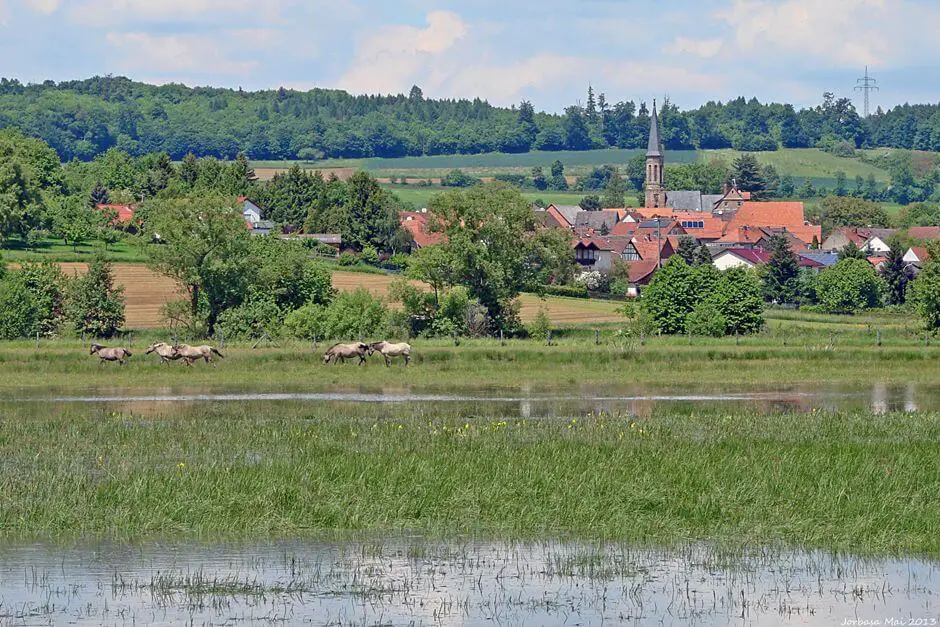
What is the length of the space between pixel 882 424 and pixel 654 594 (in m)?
16.3

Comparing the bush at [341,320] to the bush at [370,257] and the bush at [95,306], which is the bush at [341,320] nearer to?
the bush at [95,306]

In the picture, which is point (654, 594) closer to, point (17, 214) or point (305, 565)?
point (305, 565)

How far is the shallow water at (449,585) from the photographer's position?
62.1 feet

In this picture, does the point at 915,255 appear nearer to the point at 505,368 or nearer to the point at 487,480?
the point at 505,368

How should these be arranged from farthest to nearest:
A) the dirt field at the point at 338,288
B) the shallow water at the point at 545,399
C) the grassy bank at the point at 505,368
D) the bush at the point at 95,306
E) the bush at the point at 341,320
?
the dirt field at the point at 338,288 < the bush at the point at 95,306 < the bush at the point at 341,320 < the grassy bank at the point at 505,368 < the shallow water at the point at 545,399

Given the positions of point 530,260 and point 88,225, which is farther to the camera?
point 88,225

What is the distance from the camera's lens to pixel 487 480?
26.7 metres

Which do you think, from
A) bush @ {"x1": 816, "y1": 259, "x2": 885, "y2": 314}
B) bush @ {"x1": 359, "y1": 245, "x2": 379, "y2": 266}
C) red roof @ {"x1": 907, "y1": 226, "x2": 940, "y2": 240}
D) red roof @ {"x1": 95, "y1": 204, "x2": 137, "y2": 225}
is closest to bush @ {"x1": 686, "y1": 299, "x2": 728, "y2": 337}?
bush @ {"x1": 816, "y1": 259, "x2": 885, "y2": 314}

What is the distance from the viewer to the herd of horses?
5288 cm

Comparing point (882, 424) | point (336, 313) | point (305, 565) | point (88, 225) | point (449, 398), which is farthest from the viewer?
point (88, 225)

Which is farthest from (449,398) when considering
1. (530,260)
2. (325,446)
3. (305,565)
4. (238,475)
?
(530,260)

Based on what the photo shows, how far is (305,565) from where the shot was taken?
21.7 metres

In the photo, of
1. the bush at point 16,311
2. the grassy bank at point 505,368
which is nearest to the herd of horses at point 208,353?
the grassy bank at point 505,368

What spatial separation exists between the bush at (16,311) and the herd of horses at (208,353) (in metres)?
11.6
